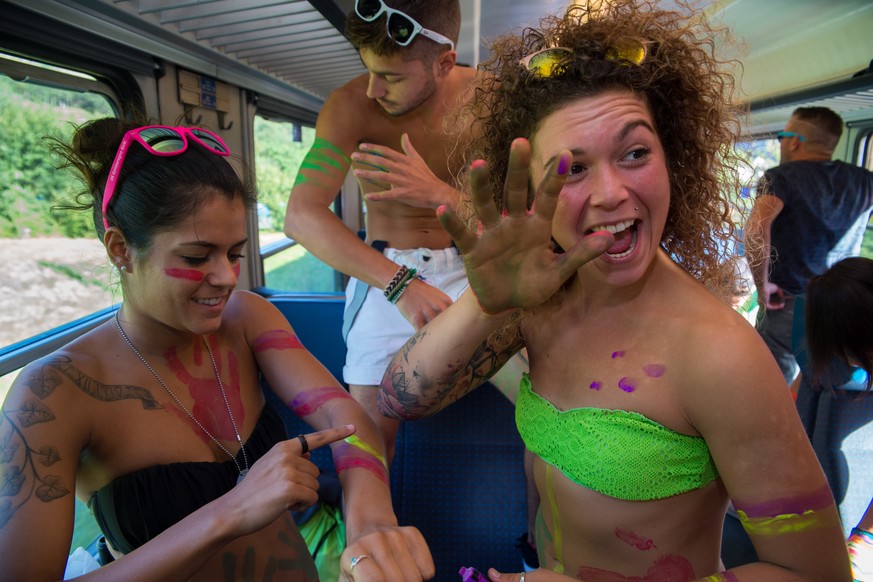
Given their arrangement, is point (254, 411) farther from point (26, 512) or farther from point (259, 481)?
point (26, 512)

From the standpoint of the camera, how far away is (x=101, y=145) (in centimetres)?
142

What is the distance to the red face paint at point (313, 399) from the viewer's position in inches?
64.4

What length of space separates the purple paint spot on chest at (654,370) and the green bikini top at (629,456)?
0.29ft

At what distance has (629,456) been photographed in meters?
1.12

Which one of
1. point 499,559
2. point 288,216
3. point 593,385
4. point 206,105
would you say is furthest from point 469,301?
point 206,105

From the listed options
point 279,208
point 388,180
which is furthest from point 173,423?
point 279,208

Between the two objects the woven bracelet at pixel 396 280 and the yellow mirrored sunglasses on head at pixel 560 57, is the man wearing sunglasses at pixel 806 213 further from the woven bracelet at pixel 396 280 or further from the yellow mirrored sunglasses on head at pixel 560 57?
the yellow mirrored sunglasses on head at pixel 560 57

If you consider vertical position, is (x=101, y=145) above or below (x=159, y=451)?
above

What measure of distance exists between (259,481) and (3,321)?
178 cm

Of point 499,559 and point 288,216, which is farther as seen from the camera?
Answer: point 499,559

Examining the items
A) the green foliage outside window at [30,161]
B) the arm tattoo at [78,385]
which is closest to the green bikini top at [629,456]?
the arm tattoo at [78,385]

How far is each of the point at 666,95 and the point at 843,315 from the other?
1.71m

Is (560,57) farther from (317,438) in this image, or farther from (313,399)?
(313,399)

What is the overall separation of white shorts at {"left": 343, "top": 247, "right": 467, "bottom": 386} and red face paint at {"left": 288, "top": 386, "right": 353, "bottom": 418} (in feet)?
2.13
